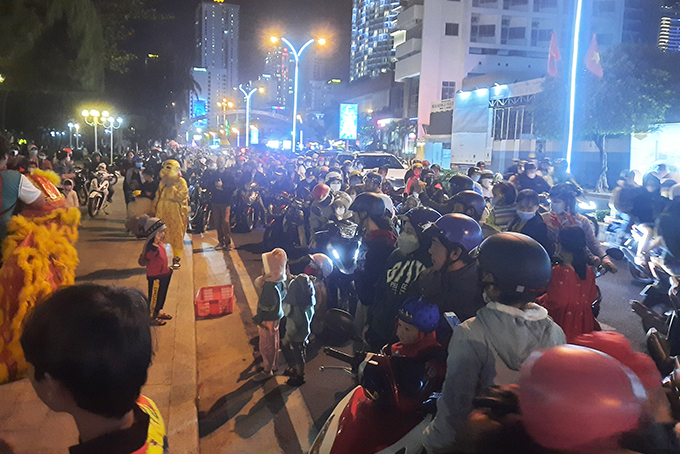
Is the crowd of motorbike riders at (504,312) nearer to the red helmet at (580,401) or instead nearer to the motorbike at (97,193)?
the red helmet at (580,401)

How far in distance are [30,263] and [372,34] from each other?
16176cm

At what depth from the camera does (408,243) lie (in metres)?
4.48

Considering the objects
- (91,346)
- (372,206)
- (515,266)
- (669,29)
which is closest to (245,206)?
(372,206)

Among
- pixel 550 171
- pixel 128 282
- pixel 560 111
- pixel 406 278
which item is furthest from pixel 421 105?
pixel 406 278

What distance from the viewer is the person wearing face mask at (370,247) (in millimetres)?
5125

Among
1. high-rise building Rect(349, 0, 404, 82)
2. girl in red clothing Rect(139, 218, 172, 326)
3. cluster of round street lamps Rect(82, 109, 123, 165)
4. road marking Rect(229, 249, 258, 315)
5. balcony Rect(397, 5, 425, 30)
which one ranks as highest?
high-rise building Rect(349, 0, 404, 82)

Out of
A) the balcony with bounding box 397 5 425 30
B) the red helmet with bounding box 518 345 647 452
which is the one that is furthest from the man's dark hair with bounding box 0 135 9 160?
the balcony with bounding box 397 5 425 30

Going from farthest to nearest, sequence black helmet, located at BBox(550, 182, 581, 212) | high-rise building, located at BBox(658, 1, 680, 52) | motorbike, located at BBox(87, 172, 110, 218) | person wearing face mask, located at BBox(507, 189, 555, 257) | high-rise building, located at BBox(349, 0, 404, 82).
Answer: high-rise building, located at BBox(349, 0, 404, 82) → high-rise building, located at BBox(658, 1, 680, 52) → motorbike, located at BBox(87, 172, 110, 218) → black helmet, located at BBox(550, 182, 581, 212) → person wearing face mask, located at BBox(507, 189, 555, 257)

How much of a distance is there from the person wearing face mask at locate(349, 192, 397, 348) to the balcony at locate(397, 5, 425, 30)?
191 feet

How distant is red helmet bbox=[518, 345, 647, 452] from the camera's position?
4.45ft

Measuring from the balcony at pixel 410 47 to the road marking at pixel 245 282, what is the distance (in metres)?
52.4

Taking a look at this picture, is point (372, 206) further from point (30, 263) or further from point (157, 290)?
point (157, 290)

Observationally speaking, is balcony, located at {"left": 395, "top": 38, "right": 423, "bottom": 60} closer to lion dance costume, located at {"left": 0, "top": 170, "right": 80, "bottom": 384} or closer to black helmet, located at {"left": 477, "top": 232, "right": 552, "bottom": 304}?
lion dance costume, located at {"left": 0, "top": 170, "right": 80, "bottom": 384}

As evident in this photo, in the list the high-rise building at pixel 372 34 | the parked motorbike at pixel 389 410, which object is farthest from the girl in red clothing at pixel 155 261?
the high-rise building at pixel 372 34
